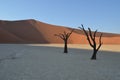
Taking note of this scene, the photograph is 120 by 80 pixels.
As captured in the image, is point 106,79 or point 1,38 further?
point 1,38

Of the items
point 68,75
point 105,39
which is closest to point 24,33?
point 105,39

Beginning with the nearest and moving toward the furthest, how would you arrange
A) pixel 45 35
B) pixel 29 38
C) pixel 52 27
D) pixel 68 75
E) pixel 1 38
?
pixel 68 75
pixel 1 38
pixel 29 38
pixel 45 35
pixel 52 27

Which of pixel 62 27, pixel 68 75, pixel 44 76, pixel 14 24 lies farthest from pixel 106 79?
pixel 62 27

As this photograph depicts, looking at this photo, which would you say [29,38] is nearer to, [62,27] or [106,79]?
[62,27]

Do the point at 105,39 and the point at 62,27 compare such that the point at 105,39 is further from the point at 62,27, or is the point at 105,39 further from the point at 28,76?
the point at 28,76

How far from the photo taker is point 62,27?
11300 centimetres

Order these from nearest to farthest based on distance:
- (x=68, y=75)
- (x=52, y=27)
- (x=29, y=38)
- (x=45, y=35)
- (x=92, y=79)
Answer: (x=92, y=79), (x=68, y=75), (x=29, y=38), (x=45, y=35), (x=52, y=27)

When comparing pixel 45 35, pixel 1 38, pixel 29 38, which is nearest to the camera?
pixel 1 38

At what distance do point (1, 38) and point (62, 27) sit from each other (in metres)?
38.6

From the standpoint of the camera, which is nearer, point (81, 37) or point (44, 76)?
point (44, 76)

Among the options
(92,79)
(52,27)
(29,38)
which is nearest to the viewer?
(92,79)

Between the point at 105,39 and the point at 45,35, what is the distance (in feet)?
68.2

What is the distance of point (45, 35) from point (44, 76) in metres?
85.4

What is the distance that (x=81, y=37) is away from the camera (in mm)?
100250
